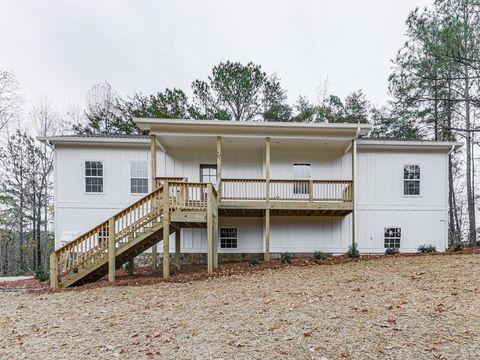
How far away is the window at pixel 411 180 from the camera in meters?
12.1

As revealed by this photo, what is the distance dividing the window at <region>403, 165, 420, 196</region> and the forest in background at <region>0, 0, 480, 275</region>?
4894mm

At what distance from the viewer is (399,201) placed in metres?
12.1

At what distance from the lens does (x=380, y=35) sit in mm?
21625

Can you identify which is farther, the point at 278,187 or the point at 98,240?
the point at 278,187

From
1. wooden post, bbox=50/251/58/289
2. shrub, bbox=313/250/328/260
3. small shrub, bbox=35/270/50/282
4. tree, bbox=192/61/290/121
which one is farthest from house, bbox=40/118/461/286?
tree, bbox=192/61/290/121

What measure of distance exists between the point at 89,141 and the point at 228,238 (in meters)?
7.14

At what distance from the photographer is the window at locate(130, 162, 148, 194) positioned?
11891 millimetres

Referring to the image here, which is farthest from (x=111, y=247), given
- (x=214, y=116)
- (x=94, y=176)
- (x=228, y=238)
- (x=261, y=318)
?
(x=214, y=116)

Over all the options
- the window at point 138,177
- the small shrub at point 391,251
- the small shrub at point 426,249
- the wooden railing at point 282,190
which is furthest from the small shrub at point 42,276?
the small shrub at point 426,249

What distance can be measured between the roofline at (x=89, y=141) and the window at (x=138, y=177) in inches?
37.1

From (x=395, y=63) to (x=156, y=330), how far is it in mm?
16180

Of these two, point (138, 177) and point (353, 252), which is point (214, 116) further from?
point (353, 252)

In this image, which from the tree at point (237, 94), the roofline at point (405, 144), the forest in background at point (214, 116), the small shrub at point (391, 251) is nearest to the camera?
the small shrub at point (391, 251)

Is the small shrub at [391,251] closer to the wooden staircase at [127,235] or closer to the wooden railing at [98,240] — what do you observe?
the wooden staircase at [127,235]
